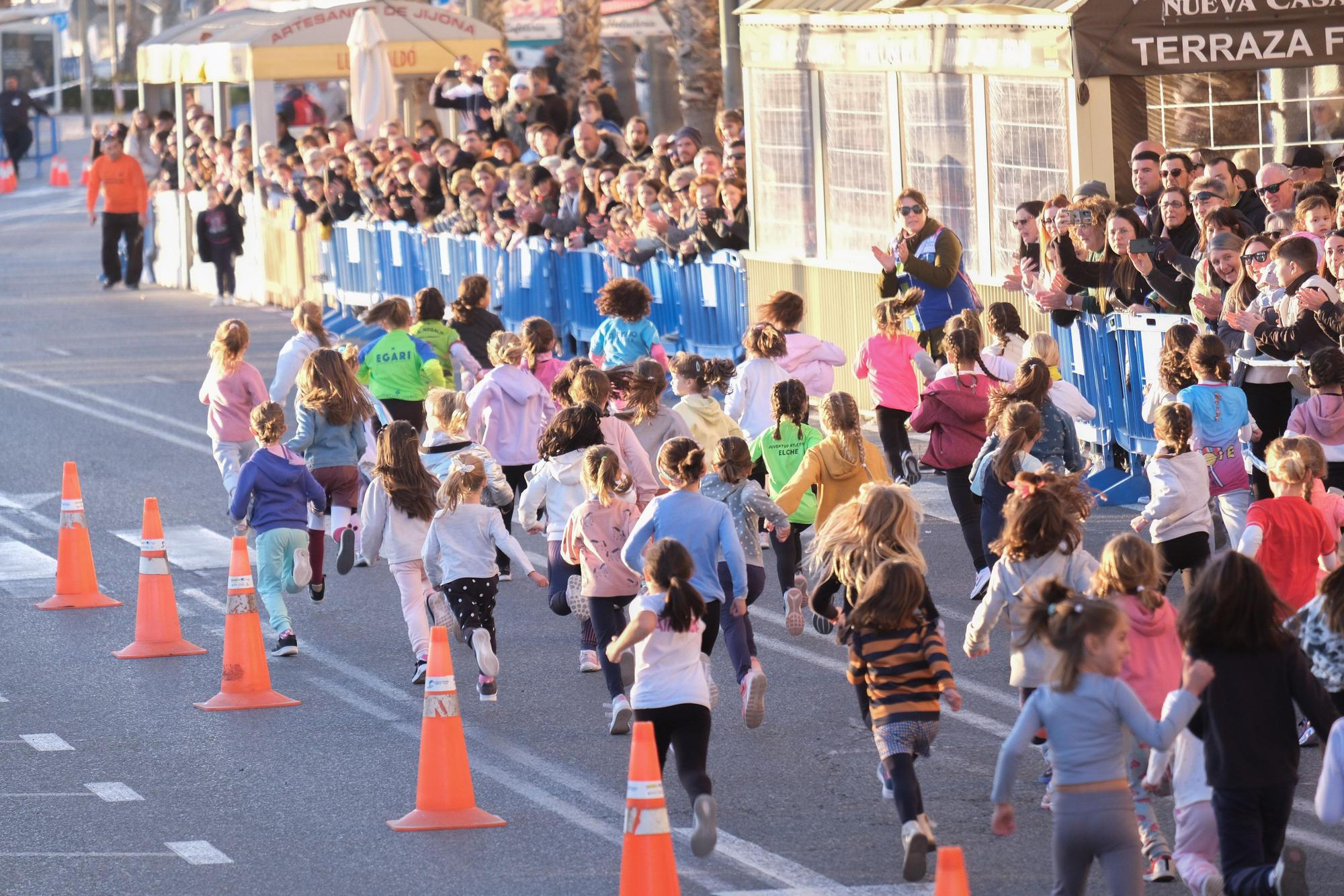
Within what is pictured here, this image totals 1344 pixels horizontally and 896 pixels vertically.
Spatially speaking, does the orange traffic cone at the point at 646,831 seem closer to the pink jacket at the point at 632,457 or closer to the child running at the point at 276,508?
the pink jacket at the point at 632,457

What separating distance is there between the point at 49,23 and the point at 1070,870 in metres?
61.2

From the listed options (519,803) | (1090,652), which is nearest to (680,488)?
(519,803)

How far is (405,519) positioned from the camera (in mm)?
11109

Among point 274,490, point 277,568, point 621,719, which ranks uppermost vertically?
point 274,490

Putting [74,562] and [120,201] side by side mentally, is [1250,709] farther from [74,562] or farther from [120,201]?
[120,201]

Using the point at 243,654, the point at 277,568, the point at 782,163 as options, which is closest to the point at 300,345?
the point at 277,568

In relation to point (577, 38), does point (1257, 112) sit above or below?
below

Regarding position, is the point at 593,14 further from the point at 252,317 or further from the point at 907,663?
the point at 907,663

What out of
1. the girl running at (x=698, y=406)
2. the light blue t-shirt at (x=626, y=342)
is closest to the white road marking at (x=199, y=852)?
the girl running at (x=698, y=406)

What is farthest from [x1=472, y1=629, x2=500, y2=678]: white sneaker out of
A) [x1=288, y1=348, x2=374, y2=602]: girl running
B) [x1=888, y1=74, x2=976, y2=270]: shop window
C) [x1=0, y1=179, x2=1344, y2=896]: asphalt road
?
[x1=888, y1=74, x2=976, y2=270]: shop window

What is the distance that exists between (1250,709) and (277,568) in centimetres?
620

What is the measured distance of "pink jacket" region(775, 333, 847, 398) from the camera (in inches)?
562

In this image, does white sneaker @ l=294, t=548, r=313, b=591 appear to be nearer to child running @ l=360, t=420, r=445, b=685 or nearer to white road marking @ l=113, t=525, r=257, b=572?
child running @ l=360, t=420, r=445, b=685

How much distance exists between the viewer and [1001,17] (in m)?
17.3
